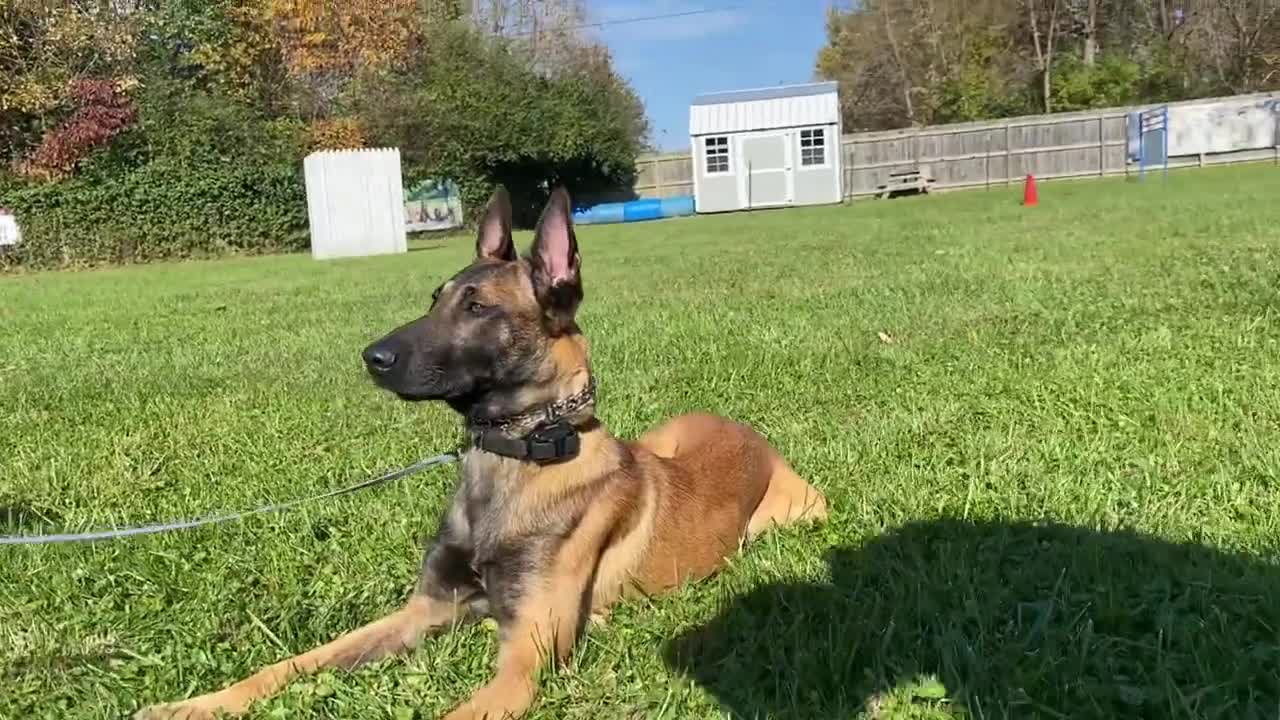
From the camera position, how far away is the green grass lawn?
2.69 meters

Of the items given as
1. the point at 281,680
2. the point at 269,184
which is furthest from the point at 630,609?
the point at 269,184

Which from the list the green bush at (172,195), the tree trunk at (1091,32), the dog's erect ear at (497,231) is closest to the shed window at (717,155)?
the green bush at (172,195)

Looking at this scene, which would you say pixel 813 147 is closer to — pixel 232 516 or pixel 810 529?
pixel 810 529

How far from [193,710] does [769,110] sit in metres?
39.7

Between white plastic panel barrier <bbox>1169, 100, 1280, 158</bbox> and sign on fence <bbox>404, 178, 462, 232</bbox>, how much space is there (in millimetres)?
27338

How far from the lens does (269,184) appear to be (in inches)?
1107

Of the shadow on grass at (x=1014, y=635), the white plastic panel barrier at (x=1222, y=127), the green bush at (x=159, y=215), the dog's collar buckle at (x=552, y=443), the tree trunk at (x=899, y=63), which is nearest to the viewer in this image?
the shadow on grass at (x=1014, y=635)

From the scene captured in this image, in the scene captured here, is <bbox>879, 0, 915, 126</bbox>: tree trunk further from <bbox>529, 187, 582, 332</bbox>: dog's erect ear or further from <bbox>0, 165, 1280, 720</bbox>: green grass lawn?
<bbox>529, 187, 582, 332</bbox>: dog's erect ear

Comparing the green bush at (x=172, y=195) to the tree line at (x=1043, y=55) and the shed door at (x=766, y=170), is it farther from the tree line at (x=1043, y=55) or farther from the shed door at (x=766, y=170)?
the tree line at (x=1043, y=55)

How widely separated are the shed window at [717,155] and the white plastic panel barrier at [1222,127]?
56.1 ft

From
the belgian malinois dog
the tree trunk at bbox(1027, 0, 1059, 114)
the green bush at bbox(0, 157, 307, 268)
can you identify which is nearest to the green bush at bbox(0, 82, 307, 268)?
the green bush at bbox(0, 157, 307, 268)

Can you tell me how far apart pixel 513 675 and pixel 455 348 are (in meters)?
1.05

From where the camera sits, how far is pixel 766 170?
4031 cm

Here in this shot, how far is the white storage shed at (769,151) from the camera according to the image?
1564 inches
